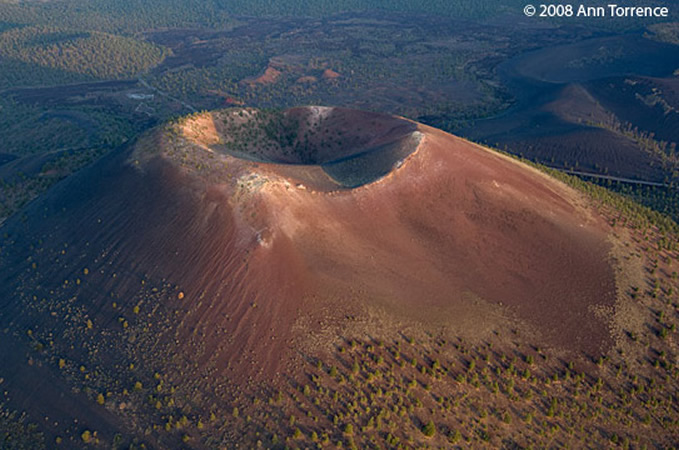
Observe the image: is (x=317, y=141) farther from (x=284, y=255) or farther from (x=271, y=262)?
(x=271, y=262)

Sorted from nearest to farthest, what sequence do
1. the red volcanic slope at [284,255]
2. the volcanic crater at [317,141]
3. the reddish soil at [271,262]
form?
the reddish soil at [271,262]
the red volcanic slope at [284,255]
the volcanic crater at [317,141]

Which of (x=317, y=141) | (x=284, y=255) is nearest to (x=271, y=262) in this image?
(x=284, y=255)

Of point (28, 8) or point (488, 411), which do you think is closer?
point (488, 411)

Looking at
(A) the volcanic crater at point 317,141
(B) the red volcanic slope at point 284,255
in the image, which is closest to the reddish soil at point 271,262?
(B) the red volcanic slope at point 284,255

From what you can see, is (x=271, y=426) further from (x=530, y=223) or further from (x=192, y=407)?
(x=530, y=223)

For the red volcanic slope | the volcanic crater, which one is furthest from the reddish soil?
the volcanic crater

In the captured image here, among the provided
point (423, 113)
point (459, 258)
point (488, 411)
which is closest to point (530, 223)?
point (459, 258)

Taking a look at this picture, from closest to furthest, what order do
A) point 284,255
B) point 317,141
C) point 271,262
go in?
point 271,262 < point 284,255 < point 317,141

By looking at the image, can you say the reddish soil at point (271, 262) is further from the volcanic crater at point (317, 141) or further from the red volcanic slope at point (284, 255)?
the volcanic crater at point (317, 141)
